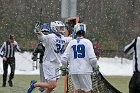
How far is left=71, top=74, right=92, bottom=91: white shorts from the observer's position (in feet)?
35.3

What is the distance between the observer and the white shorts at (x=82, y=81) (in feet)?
35.3

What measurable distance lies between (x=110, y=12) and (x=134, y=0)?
3.00 meters

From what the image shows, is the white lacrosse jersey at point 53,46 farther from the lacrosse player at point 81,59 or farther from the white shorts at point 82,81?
the white shorts at point 82,81

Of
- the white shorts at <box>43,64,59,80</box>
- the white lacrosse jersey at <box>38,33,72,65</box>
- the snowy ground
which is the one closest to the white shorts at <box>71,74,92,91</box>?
the white lacrosse jersey at <box>38,33,72,65</box>

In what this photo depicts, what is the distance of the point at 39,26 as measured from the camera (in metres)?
12.2

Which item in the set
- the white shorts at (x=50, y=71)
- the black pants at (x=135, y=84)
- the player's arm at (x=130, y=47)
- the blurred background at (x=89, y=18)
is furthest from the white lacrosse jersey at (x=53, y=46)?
the blurred background at (x=89, y=18)

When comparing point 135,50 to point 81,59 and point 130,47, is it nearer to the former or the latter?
point 130,47

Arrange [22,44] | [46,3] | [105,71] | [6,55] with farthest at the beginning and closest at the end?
[46,3] < [22,44] < [105,71] < [6,55]

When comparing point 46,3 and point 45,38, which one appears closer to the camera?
point 45,38

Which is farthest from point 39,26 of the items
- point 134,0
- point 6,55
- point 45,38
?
point 134,0

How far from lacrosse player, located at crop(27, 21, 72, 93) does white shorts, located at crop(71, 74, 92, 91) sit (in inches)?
65.8

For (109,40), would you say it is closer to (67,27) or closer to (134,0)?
(134,0)

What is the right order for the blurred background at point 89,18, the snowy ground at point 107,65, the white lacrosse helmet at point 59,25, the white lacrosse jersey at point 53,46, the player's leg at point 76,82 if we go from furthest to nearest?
1. the blurred background at point 89,18
2. the snowy ground at point 107,65
3. the white lacrosse helmet at point 59,25
4. the white lacrosse jersey at point 53,46
5. the player's leg at point 76,82

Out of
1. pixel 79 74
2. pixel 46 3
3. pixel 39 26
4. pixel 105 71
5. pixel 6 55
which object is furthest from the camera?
pixel 46 3
